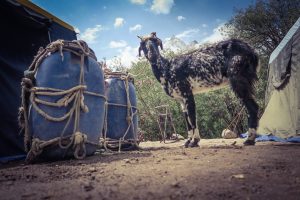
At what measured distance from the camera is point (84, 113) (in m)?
3.26

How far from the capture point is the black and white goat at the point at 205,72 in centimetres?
459

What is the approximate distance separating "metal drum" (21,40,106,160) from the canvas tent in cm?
422

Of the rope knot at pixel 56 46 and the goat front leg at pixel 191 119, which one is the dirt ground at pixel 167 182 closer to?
the rope knot at pixel 56 46

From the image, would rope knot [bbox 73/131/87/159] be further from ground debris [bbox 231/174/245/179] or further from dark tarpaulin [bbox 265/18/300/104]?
dark tarpaulin [bbox 265/18/300/104]

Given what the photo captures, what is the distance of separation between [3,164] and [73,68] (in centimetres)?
159

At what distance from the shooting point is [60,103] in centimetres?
308

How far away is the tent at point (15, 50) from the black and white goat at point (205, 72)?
2.14 metres

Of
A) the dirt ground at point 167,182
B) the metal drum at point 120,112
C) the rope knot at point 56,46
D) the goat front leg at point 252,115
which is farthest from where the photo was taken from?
the metal drum at point 120,112

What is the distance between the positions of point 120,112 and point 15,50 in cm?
207

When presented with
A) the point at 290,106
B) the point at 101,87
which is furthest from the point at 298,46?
the point at 101,87

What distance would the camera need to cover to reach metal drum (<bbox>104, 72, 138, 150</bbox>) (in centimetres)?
477

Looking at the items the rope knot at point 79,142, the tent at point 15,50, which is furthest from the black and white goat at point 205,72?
the rope knot at point 79,142

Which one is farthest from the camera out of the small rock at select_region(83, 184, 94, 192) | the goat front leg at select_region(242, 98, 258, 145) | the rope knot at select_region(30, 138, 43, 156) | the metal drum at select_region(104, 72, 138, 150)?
the metal drum at select_region(104, 72, 138, 150)

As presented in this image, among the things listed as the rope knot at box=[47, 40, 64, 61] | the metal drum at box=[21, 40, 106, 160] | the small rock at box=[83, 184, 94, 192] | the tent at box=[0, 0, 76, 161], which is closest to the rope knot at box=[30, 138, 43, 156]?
the metal drum at box=[21, 40, 106, 160]
